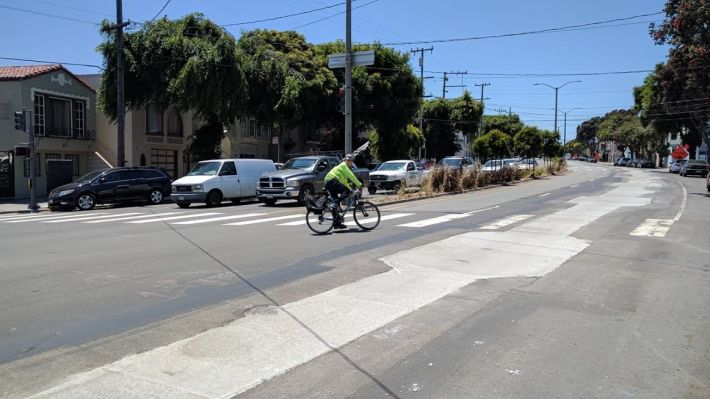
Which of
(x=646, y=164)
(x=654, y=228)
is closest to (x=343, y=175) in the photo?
(x=654, y=228)

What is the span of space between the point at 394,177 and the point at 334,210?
1448cm

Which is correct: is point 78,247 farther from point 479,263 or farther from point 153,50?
point 153,50

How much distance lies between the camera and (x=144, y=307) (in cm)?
665

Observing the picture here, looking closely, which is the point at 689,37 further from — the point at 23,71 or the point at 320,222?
the point at 23,71

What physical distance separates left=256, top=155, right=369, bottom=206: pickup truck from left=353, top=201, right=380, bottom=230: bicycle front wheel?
6.74 meters

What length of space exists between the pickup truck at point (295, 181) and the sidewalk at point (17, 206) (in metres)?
9.32

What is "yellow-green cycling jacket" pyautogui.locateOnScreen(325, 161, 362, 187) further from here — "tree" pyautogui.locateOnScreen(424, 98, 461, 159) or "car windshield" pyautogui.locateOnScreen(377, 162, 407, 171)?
"tree" pyautogui.locateOnScreen(424, 98, 461, 159)

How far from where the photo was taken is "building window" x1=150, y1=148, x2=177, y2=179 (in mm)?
36031

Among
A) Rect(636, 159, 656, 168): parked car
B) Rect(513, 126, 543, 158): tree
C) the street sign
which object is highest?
the street sign

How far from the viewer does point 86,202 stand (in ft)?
75.4

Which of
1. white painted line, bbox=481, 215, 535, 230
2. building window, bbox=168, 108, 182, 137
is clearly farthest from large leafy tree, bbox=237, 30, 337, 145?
white painted line, bbox=481, 215, 535, 230

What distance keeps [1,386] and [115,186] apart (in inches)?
811

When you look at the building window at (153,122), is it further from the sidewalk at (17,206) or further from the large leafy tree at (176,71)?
the sidewalk at (17,206)

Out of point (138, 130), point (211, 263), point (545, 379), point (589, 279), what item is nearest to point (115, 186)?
point (138, 130)
